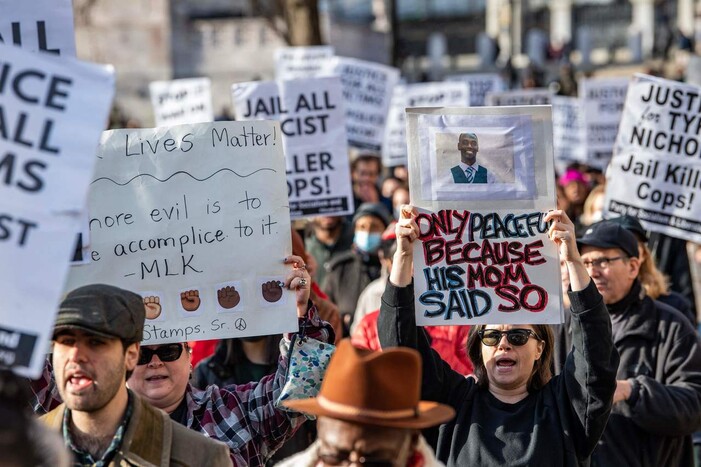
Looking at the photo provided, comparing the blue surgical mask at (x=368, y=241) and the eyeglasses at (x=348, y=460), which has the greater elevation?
the eyeglasses at (x=348, y=460)

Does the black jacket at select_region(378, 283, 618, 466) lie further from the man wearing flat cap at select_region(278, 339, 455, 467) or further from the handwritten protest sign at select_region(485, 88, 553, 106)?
the handwritten protest sign at select_region(485, 88, 553, 106)

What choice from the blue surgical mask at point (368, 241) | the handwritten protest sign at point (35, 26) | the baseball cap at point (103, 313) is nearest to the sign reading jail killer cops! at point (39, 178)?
the baseball cap at point (103, 313)

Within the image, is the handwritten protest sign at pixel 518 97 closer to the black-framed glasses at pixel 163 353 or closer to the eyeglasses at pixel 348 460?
the black-framed glasses at pixel 163 353

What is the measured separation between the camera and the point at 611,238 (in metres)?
6.73

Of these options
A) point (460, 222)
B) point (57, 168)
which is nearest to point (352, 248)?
point (460, 222)

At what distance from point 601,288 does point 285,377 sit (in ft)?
6.47

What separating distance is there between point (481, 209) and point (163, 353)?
1.33 metres

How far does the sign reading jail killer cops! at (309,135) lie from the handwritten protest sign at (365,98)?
15.0ft

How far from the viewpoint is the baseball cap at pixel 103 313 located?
4.14 m

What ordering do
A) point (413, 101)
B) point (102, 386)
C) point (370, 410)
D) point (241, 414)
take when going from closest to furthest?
point (370, 410) → point (102, 386) → point (241, 414) → point (413, 101)

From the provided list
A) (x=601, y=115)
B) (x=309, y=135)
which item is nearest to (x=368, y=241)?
(x=309, y=135)

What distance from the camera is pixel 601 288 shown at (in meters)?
6.67

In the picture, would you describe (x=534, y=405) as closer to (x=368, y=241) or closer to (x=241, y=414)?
(x=241, y=414)

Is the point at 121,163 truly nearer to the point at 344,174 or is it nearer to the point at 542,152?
the point at 542,152
